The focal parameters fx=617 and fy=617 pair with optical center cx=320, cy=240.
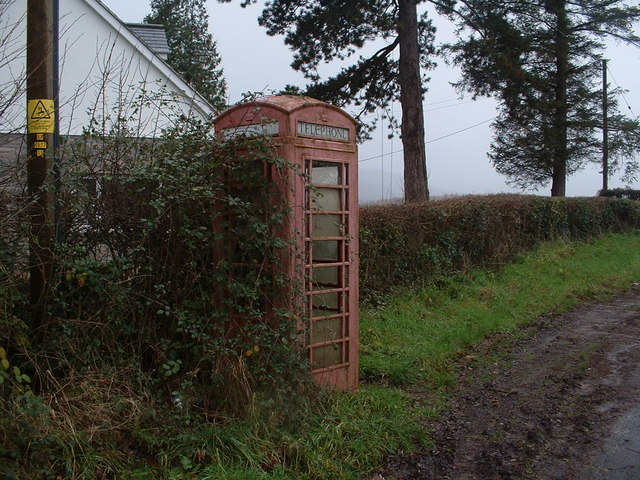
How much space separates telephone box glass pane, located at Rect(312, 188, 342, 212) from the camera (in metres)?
5.64

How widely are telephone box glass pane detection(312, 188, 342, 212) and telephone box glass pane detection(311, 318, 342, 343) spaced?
1.06 metres

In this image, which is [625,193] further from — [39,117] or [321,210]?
[39,117]

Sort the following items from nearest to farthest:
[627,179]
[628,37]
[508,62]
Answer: [508,62] < [628,37] < [627,179]

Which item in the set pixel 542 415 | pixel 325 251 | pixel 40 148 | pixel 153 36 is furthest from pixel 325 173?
pixel 153 36

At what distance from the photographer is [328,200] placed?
5.82m

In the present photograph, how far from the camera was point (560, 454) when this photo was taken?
16.3 feet

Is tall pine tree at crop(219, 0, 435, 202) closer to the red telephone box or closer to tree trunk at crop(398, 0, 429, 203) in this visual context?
tree trunk at crop(398, 0, 429, 203)

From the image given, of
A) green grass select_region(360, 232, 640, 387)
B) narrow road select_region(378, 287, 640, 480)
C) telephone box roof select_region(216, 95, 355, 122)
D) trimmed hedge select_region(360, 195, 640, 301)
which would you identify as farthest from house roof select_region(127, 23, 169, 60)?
narrow road select_region(378, 287, 640, 480)

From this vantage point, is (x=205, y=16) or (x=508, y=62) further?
(x=205, y=16)

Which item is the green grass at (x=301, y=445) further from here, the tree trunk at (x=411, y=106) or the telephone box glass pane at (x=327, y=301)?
the tree trunk at (x=411, y=106)

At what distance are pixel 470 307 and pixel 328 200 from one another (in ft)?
16.5

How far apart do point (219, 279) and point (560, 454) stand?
3080 millimetres

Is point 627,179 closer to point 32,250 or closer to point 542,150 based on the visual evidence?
point 542,150

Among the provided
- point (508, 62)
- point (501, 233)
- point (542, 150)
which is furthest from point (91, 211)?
point (542, 150)
